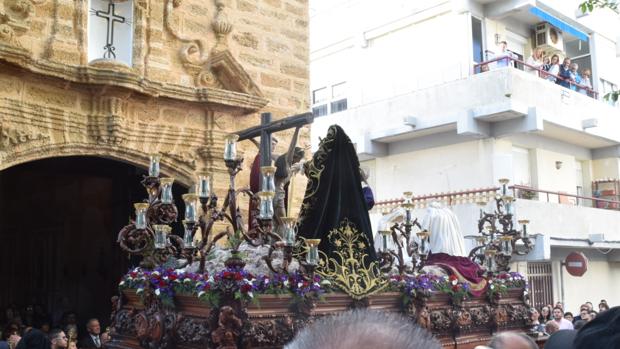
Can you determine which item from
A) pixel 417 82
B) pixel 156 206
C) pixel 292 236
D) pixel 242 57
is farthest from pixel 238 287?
pixel 417 82

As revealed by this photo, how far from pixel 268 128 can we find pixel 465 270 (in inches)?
89.5

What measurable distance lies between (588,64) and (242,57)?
46.2 ft

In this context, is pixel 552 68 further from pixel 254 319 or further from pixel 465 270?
pixel 254 319

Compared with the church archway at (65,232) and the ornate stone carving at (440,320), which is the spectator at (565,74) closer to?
the church archway at (65,232)

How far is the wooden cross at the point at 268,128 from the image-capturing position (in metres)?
5.78

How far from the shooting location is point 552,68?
58.7ft

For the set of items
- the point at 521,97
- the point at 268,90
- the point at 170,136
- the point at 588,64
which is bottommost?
the point at 170,136

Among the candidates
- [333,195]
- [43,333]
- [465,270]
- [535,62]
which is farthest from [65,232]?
[535,62]

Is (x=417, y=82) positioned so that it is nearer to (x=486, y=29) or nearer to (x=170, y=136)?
(x=486, y=29)

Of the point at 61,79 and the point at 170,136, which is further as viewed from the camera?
the point at 170,136

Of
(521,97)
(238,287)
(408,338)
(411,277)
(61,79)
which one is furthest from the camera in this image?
(521,97)

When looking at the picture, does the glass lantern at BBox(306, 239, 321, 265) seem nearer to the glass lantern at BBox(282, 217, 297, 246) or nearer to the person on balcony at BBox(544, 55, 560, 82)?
the glass lantern at BBox(282, 217, 297, 246)

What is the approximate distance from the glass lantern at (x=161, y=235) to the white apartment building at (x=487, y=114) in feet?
35.2

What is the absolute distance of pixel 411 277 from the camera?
529 cm
